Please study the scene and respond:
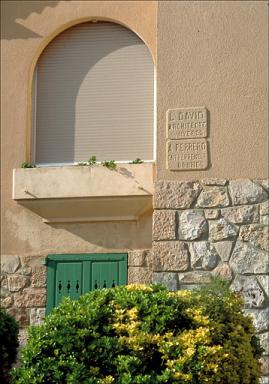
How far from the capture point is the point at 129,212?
35.4 ft

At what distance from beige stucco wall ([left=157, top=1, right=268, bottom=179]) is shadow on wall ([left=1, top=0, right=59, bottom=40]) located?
2.04m

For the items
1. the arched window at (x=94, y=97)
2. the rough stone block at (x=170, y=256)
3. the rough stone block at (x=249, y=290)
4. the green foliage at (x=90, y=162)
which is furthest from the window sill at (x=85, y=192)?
the rough stone block at (x=249, y=290)

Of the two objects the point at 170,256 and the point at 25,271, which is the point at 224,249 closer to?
the point at 170,256

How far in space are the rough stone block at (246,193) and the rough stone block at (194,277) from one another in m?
0.88

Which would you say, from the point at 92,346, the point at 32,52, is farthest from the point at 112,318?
the point at 32,52

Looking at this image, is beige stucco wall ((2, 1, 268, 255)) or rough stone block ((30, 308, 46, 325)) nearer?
beige stucco wall ((2, 1, 268, 255))

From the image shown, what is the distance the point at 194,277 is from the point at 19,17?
4467 mm

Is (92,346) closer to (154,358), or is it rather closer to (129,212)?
(154,358)

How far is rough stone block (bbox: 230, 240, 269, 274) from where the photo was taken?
9445 mm

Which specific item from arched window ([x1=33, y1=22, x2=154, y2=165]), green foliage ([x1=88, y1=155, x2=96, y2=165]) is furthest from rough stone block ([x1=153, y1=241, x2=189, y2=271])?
green foliage ([x1=88, y1=155, x2=96, y2=165])

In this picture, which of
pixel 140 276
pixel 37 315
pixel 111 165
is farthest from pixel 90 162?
pixel 37 315

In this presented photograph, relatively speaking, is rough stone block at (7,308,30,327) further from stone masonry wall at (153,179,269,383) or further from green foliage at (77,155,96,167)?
stone masonry wall at (153,179,269,383)

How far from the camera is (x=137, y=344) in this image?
6582mm

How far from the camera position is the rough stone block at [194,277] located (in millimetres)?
9523
